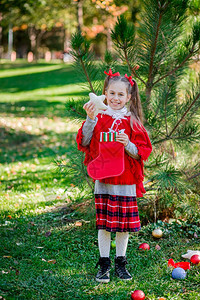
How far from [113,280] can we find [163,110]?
1.56 m

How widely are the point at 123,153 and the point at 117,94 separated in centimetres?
43

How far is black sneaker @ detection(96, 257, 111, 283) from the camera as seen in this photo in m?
2.67

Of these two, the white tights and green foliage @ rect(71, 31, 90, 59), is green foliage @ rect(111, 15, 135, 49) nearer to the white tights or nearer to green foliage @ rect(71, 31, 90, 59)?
green foliage @ rect(71, 31, 90, 59)

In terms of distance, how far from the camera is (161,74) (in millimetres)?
3350

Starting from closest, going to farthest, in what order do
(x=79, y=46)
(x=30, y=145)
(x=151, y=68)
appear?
(x=79, y=46)
(x=151, y=68)
(x=30, y=145)

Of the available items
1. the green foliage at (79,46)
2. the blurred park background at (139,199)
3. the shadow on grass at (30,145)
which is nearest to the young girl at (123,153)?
the blurred park background at (139,199)

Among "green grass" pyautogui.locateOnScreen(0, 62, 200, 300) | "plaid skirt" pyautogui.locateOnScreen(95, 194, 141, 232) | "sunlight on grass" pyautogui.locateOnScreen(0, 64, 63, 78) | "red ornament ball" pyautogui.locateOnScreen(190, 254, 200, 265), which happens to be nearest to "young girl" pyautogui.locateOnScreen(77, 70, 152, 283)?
"plaid skirt" pyautogui.locateOnScreen(95, 194, 141, 232)

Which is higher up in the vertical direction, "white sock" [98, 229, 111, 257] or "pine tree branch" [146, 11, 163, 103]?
"pine tree branch" [146, 11, 163, 103]

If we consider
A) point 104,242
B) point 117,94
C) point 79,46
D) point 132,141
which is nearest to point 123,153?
point 132,141

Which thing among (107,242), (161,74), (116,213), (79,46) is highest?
(79,46)

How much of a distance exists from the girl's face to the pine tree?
21.2 inches

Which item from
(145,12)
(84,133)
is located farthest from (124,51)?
(84,133)

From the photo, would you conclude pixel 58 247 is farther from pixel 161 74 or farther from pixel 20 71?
pixel 20 71

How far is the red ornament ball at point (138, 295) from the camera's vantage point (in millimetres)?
2406
